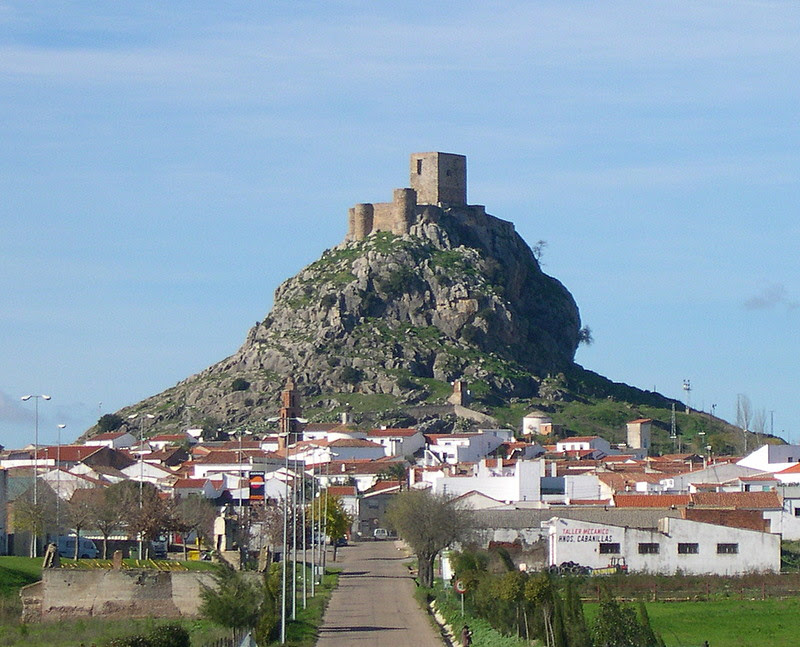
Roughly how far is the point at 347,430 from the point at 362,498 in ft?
95.8

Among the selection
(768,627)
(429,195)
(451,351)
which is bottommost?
(768,627)

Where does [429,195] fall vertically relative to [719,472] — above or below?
above

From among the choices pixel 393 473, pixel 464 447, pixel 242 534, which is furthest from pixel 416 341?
pixel 242 534

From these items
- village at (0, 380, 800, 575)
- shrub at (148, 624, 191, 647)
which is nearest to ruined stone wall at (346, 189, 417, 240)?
village at (0, 380, 800, 575)

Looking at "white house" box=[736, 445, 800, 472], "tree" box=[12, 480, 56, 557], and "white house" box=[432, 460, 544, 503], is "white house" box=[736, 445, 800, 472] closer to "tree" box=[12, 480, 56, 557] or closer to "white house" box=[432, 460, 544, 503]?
"white house" box=[432, 460, 544, 503]

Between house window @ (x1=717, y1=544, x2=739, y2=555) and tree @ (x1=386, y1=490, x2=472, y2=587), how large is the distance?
1127 cm

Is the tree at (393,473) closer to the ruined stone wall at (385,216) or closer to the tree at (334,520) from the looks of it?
the tree at (334,520)

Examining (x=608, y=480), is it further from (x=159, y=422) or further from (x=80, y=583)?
(x=159, y=422)

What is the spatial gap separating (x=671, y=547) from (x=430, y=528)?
10.5m

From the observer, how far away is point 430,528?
7312 centimetres

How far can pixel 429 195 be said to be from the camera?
6786 inches

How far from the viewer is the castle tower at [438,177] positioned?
561 ft

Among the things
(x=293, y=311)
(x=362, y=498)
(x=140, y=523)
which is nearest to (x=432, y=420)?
(x=293, y=311)

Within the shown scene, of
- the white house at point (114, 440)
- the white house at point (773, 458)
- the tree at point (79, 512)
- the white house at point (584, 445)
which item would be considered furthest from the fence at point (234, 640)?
the white house at point (114, 440)
